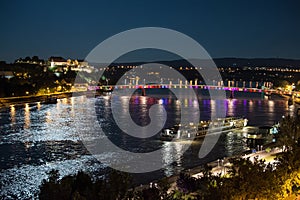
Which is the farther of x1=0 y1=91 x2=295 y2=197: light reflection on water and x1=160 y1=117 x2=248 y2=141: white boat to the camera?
x1=160 y1=117 x2=248 y2=141: white boat

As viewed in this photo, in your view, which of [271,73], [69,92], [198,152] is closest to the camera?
[198,152]

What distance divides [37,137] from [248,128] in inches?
183

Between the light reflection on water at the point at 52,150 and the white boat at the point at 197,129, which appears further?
the white boat at the point at 197,129

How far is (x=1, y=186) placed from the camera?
4.59 m

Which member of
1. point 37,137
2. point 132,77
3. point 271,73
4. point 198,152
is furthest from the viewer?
point 132,77

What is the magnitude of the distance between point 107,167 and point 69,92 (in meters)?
15.4

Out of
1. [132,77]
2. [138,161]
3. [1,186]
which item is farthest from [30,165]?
[132,77]

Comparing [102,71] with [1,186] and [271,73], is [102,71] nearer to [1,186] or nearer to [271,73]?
[271,73]

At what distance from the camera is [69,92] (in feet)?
67.3

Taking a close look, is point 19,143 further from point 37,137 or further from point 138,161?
point 138,161

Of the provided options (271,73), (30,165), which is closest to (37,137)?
(30,165)

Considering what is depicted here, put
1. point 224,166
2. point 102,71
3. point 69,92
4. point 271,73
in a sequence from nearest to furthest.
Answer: point 224,166 → point 69,92 → point 271,73 → point 102,71

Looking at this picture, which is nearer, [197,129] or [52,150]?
[52,150]

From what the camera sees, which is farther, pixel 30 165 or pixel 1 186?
pixel 30 165
